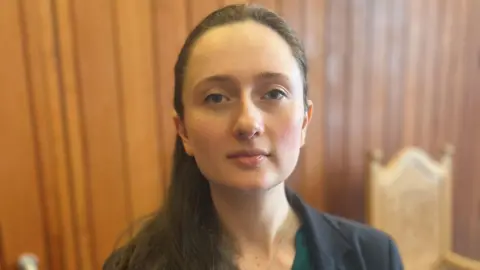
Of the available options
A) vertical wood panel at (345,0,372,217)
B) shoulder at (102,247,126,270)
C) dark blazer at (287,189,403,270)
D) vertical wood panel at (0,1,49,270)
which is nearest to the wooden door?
vertical wood panel at (0,1,49,270)

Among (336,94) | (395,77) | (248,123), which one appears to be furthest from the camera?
(395,77)

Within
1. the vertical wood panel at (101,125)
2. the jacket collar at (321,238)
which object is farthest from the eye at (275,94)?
the vertical wood panel at (101,125)

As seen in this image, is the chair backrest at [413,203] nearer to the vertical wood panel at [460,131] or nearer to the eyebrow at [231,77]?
the vertical wood panel at [460,131]

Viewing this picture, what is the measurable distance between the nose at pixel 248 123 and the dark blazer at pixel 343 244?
0.78 ft

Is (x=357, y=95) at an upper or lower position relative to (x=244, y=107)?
lower

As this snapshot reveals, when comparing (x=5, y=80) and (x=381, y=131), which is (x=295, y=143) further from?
(x=381, y=131)

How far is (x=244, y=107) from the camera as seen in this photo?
784mm

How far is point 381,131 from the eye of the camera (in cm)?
205

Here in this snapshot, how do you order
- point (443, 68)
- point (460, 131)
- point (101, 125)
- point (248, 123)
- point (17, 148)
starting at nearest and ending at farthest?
point (248, 123) → point (17, 148) → point (101, 125) → point (443, 68) → point (460, 131)

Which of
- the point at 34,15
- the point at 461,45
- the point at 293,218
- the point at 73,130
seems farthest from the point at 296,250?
the point at 461,45

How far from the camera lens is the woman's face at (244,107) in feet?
2.57

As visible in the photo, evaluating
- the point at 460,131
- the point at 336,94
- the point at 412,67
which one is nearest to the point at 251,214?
the point at 336,94

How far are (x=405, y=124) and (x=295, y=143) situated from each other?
141 cm

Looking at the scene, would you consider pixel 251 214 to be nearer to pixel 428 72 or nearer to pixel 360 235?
pixel 360 235
